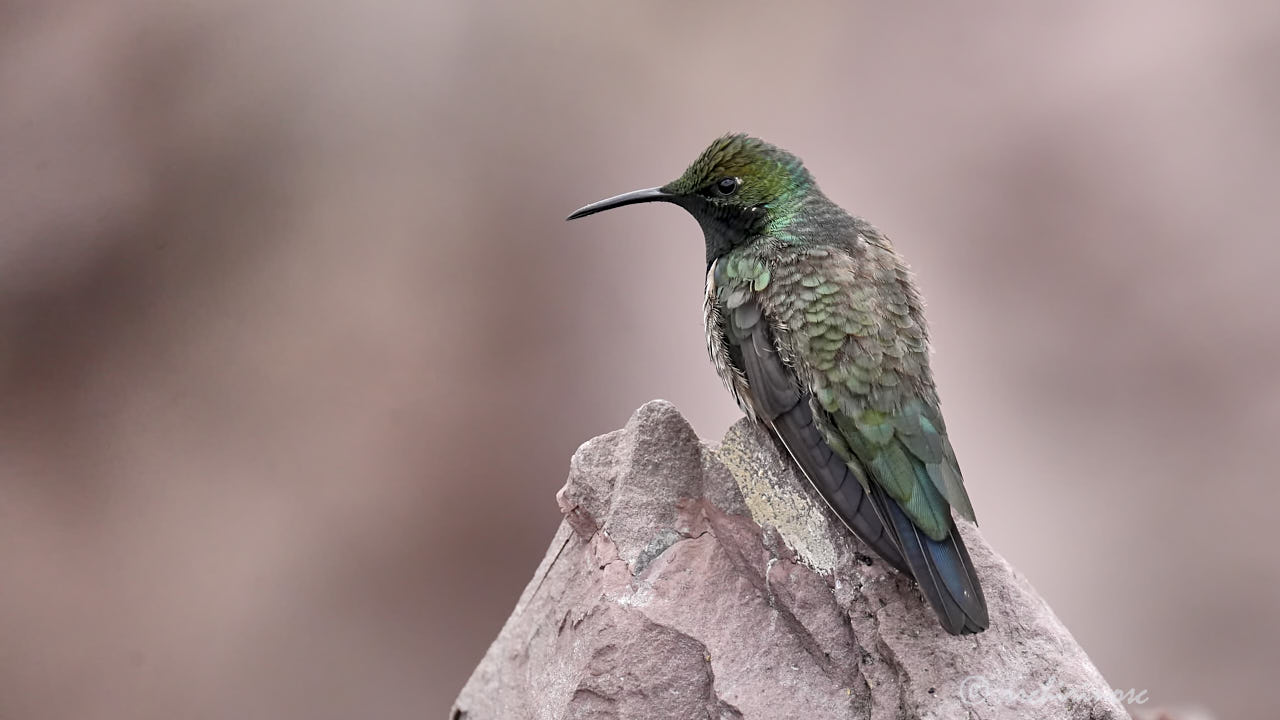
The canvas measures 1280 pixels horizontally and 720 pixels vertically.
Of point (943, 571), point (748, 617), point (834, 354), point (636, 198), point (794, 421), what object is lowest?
point (748, 617)

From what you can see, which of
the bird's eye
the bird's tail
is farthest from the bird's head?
the bird's tail

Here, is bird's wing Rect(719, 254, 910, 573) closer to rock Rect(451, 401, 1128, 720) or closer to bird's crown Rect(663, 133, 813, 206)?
rock Rect(451, 401, 1128, 720)

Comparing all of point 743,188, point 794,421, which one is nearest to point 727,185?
point 743,188

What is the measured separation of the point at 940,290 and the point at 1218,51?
7.18ft

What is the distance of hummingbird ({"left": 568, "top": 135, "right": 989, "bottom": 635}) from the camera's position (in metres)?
2.79

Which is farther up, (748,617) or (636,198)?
(636,198)

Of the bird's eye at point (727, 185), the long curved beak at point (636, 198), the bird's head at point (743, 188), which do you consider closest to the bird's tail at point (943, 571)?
the bird's head at point (743, 188)

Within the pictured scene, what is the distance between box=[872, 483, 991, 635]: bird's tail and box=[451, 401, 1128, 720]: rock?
20cm

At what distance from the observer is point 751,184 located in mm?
3307

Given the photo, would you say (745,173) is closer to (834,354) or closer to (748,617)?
(834,354)

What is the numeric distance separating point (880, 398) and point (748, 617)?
762 millimetres

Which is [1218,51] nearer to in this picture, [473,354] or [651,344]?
[651,344]

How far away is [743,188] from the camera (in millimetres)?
3311

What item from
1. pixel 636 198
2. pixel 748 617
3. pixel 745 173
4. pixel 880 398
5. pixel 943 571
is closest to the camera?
pixel 943 571
